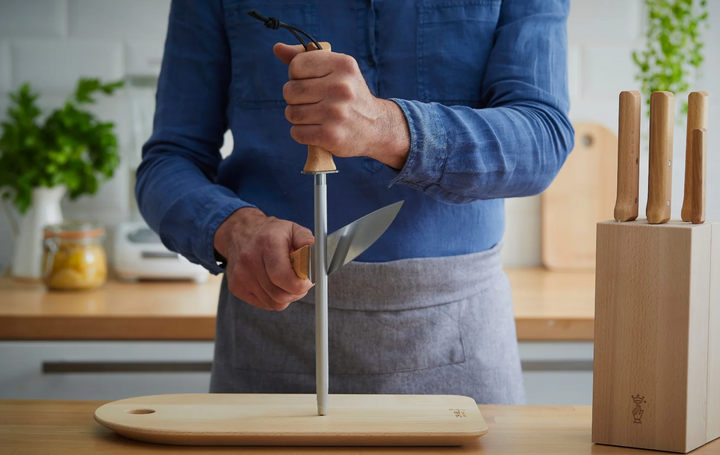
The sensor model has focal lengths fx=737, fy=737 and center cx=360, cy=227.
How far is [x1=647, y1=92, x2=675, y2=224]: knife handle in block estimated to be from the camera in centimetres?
58

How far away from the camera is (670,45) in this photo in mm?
1661

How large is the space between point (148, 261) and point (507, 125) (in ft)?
3.81

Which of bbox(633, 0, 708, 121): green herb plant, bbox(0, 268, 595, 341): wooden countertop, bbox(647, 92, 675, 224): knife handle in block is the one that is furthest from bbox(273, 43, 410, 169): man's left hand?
bbox(633, 0, 708, 121): green herb plant

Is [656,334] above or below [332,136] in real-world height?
below

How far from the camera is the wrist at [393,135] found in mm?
624

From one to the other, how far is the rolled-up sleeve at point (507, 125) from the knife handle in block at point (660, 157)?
153 mm

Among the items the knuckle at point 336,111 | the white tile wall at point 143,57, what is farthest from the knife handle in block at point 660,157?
the white tile wall at point 143,57

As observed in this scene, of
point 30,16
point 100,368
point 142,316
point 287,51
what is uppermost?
point 30,16

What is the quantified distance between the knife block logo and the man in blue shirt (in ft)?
0.77

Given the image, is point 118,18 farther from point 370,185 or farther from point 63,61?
point 370,185

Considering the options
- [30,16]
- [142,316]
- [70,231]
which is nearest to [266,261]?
[142,316]

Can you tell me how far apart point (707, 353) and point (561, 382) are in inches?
35.5

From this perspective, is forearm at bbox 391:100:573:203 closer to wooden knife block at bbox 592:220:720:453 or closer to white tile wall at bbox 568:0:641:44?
wooden knife block at bbox 592:220:720:453

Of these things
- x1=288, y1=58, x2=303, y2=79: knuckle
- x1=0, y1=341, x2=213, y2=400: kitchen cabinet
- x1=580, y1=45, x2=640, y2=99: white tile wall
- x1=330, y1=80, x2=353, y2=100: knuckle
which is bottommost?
x1=0, y1=341, x2=213, y2=400: kitchen cabinet
